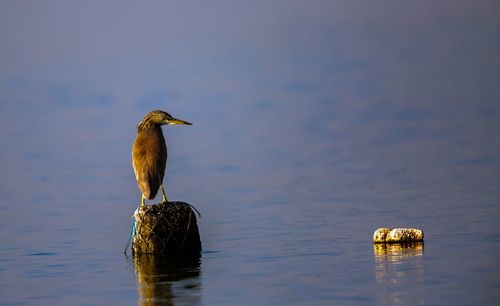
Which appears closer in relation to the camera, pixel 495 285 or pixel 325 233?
pixel 495 285

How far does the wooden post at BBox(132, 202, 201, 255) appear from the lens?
2027 centimetres

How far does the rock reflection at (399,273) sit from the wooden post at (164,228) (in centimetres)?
258

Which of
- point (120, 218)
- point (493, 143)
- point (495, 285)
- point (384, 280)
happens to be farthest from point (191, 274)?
point (493, 143)

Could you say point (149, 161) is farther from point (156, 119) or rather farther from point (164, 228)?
point (164, 228)

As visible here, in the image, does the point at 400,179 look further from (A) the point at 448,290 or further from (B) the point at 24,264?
(A) the point at 448,290

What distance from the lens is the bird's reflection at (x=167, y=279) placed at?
16.8 meters

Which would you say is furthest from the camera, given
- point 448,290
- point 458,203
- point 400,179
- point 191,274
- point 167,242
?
point 400,179

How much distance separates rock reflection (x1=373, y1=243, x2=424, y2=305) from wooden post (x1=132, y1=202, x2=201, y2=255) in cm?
258

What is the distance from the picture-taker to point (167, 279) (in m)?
Result: 18.3

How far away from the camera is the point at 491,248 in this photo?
19.4 m

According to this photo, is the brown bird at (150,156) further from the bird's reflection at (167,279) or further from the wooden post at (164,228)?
the bird's reflection at (167,279)

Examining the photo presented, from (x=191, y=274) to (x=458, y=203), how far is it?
843cm

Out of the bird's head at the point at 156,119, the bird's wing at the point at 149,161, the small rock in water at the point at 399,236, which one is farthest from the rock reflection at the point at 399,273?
the bird's head at the point at 156,119

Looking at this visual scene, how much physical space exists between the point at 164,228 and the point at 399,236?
316 centimetres
